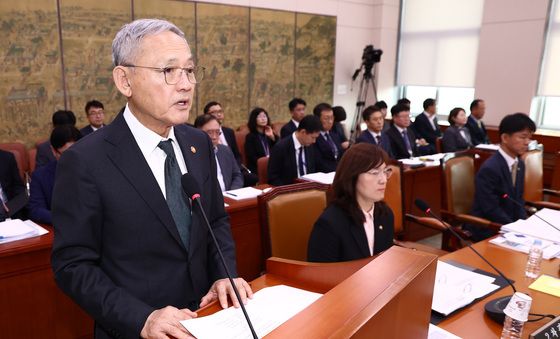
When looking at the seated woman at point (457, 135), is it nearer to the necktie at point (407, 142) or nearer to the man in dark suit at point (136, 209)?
the necktie at point (407, 142)

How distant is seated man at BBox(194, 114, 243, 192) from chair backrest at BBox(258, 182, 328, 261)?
1.51 m

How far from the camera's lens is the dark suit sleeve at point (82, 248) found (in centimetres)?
108

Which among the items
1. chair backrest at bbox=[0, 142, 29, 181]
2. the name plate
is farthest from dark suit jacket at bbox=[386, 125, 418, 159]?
the name plate

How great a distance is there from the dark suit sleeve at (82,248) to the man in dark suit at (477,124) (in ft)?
23.3

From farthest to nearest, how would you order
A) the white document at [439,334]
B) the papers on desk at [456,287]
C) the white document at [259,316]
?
the papers on desk at [456,287] → the white document at [439,334] → the white document at [259,316]

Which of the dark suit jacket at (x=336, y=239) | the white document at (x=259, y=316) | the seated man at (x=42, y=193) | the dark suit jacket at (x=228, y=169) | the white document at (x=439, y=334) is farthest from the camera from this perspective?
the dark suit jacket at (x=228, y=169)

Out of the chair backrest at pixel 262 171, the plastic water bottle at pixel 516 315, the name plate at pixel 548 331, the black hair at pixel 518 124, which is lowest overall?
the chair backrest at pixel 262 171

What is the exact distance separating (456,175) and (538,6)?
540 cm

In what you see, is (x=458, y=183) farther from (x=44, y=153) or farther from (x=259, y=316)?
(x=44, y=153)

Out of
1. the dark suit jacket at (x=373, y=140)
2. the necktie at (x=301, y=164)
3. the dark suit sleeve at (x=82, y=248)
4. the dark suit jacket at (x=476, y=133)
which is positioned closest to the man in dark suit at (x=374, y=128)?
the dark suit jacket at (x=373, y=140)

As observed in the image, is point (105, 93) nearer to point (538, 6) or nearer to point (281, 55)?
point (281, 55)

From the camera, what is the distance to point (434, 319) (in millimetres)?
1484

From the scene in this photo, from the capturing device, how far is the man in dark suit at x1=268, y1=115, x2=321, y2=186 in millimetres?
4152

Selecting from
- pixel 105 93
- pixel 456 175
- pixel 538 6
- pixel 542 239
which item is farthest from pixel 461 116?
pixel 105 93
